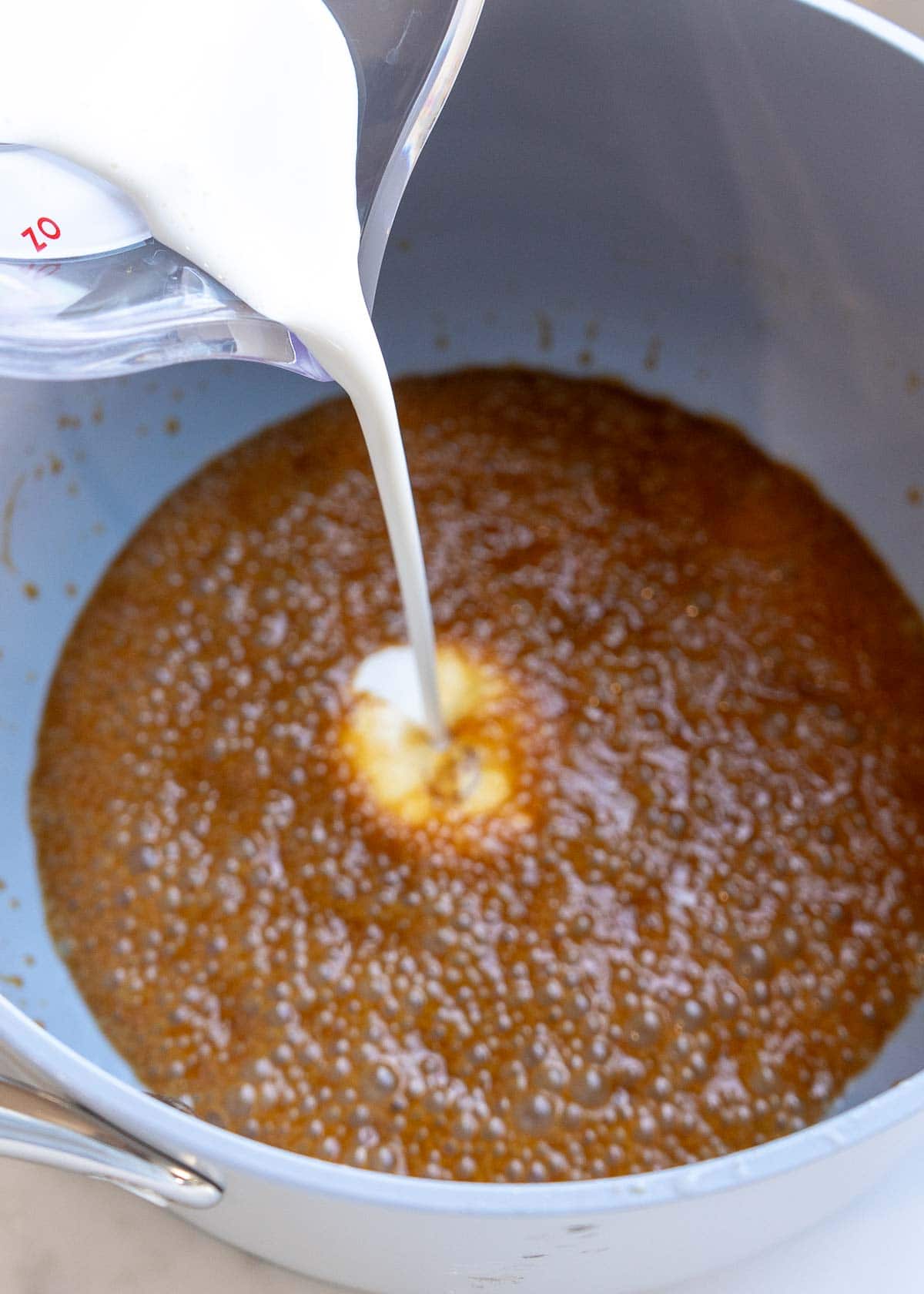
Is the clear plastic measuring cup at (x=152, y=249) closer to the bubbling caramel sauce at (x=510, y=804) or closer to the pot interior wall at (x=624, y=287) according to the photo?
the pot interior wall at (x=624, y=287)

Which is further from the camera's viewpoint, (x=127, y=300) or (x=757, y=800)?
(x=757, y=800)

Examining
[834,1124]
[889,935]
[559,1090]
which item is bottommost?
[559,1090]

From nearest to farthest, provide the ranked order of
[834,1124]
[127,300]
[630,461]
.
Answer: [834,1124] < [127,300] < [630,461]

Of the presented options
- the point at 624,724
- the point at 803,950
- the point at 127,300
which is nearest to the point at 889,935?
the point at 803,950

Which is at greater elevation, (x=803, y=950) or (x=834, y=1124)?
(x=834, y=1124)

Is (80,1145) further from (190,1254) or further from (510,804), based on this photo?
(510,804)

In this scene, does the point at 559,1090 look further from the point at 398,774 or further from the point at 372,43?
the point at 372,43

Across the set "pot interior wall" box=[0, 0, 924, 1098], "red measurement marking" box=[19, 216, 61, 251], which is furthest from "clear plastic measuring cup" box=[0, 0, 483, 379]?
"pot interior wall" box=[0, 0, 924, 1098]
